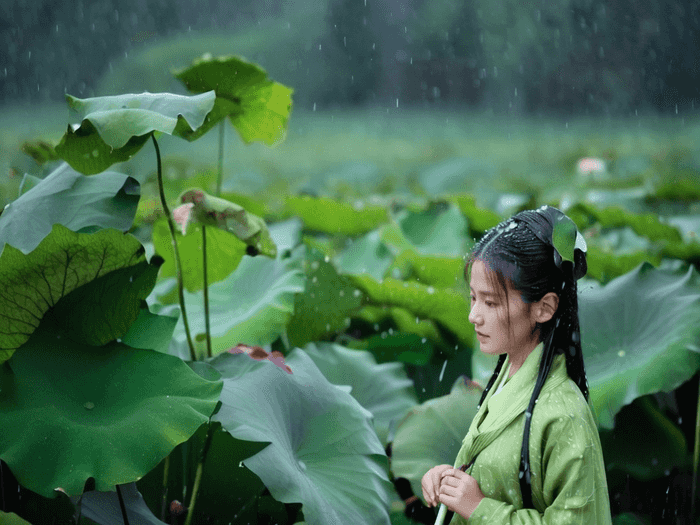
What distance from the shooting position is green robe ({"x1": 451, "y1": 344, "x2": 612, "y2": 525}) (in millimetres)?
660

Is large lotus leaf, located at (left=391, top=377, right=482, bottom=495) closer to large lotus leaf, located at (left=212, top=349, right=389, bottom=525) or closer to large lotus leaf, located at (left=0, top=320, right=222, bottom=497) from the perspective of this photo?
large lotus leaf, located at (left=212, top=349, right=389, bottom=525)

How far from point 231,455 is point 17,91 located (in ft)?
23.5

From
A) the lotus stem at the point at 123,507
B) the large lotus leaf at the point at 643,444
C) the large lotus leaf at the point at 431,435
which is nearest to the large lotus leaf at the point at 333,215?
the large lotus leaf at the point at 643,444

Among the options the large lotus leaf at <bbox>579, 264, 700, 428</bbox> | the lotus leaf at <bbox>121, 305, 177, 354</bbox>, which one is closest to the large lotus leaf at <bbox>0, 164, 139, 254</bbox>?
the lotus leaf at <bbox>121, 305, 177, 354</bbox>

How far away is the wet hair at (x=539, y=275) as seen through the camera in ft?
2.27

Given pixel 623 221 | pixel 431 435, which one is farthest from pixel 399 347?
pixel 623 221

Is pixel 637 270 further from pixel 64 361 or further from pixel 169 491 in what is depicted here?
pixel 64 361

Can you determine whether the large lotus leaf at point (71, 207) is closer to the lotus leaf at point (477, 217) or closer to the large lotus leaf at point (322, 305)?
the large lotus leaf at point (322, 305)

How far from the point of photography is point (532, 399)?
27.2 inches

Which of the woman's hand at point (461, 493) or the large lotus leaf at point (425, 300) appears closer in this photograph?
the woman's hand at point (461, 493)

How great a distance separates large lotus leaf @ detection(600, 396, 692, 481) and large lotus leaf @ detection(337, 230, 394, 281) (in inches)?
35.2

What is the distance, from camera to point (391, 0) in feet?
27.7

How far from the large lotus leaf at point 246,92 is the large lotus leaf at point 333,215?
3.88 ft

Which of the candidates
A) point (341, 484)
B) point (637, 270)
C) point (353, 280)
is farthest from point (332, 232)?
point (341, 484)
